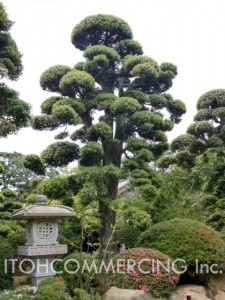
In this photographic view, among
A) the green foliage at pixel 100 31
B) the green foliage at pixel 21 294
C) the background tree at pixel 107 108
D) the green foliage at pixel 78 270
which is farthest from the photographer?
the green foliage at pixel 100 31

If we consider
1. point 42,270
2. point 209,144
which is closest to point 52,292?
point 42,270

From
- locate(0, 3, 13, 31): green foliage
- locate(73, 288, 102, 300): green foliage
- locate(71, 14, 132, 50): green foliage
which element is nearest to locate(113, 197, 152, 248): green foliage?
locate(73, 288, 102, 300): green foliage

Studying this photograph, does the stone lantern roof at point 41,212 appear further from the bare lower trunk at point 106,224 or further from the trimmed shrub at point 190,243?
the bare lower trunk at point 106,224

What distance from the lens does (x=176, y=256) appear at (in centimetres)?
713

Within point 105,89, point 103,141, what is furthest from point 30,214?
point 105,89

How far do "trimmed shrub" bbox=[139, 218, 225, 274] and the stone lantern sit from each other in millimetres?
1869

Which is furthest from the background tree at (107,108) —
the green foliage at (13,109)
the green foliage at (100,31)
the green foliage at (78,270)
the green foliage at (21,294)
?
the green foliage at (21,294)

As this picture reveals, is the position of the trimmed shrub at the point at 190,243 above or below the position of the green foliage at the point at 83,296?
above

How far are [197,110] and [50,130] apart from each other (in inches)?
159

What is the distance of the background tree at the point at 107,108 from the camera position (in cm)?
870

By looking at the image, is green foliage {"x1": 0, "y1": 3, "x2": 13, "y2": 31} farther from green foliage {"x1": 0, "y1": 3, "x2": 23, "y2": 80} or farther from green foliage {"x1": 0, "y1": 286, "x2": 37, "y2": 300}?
green foliage {"x1": 0, "y1": 286, "x2": 37, "y2": 300}

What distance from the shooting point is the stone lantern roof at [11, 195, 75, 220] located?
22.3 feet

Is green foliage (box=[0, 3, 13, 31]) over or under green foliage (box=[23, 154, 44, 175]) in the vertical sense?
over

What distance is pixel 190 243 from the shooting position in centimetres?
726
